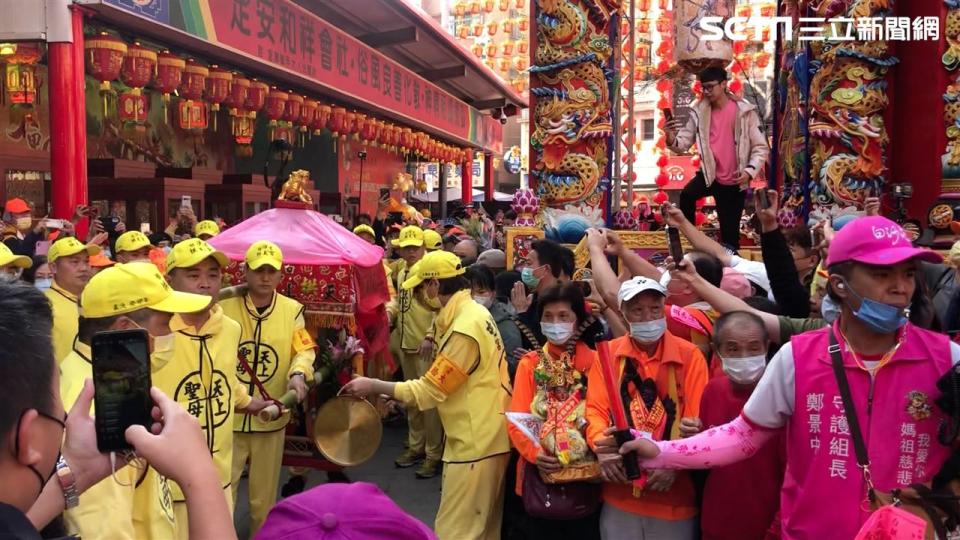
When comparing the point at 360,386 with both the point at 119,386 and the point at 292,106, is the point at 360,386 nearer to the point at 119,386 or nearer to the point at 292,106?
the point at 119,386

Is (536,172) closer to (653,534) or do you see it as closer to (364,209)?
(653,534)

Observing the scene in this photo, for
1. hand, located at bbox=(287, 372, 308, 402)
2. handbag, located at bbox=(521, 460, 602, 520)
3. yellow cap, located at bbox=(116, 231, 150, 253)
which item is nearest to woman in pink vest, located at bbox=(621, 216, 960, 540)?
handbag, located at bbox=(521, 460, 602, 520)

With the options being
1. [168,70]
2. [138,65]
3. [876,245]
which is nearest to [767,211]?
[876,245]

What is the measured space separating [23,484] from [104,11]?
7945 millimetres

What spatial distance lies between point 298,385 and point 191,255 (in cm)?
89

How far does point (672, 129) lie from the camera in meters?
6.36

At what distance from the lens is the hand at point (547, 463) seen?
3115 millimetres

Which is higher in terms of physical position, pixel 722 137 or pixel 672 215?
pixel 722 137

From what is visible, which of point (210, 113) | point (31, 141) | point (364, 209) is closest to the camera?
point (31, 141)

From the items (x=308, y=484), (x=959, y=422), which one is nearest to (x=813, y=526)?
(x=959, y=422)

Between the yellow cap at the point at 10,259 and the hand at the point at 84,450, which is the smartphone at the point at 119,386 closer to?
the hand at the point at 84,450

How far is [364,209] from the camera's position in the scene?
22.1 m

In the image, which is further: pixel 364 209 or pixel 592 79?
pixel 364 209

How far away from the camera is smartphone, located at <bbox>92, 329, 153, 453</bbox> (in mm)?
1474
